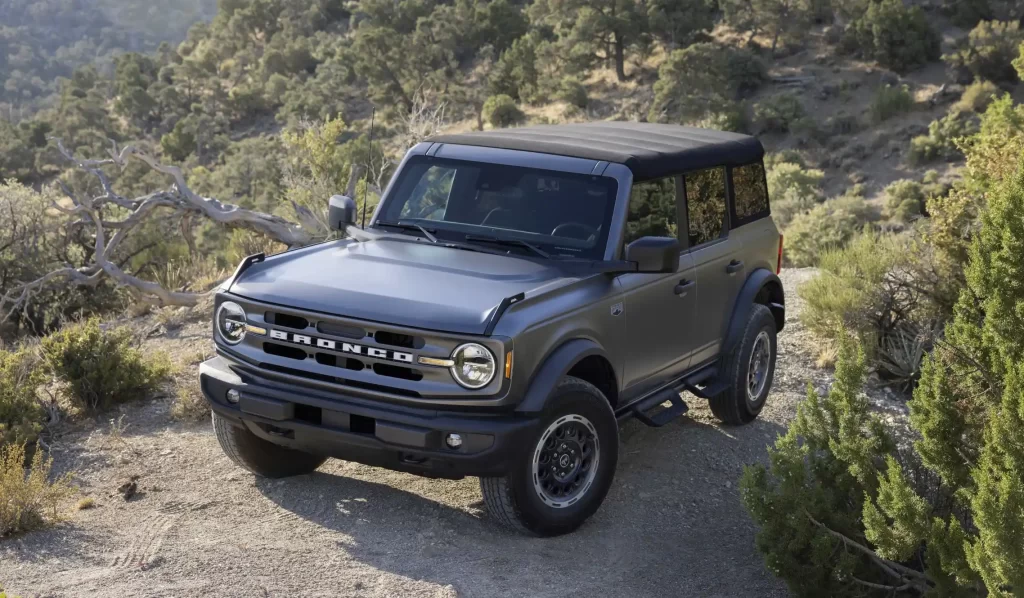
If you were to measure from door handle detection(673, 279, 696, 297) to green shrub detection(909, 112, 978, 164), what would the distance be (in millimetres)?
26580

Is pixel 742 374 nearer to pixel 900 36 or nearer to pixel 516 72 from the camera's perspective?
pixel 900 36

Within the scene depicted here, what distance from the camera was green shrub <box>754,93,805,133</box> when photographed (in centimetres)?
3541

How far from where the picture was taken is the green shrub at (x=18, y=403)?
704 cm

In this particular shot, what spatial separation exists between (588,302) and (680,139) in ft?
6.54

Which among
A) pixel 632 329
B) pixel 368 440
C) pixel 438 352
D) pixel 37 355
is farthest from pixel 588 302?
pixel 37 355

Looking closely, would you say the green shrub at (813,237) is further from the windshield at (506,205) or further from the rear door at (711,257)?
the windshield at (506,205)

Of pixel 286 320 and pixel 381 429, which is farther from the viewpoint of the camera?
pixel 286 320

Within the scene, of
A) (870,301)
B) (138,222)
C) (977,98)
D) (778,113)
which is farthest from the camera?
(778,113)

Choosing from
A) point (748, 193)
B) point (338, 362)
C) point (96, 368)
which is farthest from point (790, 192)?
point (338, 362)

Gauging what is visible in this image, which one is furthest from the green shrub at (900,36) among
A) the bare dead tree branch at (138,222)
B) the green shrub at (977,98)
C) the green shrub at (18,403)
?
the green shrub at (18,403)

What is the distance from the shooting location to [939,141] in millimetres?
30906

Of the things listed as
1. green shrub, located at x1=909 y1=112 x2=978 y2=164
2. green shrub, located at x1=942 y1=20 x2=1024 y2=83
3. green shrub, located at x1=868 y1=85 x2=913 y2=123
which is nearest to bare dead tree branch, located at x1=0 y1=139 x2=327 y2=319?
green shrub, located at x1=909 y1=112 x2=978 y2=164

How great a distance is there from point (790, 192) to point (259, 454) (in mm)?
20370

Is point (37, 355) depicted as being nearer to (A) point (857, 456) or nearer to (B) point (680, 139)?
(B) point (680, 139)
